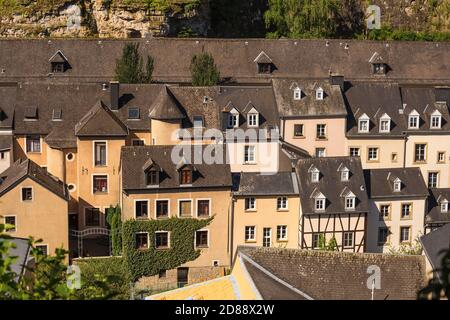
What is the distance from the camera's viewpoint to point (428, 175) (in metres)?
52.7

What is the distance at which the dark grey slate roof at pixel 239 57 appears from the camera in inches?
2318

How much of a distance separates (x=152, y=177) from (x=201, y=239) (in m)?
3.75

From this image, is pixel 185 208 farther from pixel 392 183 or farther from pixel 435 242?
pixel 435 242

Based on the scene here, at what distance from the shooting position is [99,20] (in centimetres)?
6750

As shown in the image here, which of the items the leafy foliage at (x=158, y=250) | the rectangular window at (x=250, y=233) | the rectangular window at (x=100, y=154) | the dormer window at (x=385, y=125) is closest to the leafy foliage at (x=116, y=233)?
the leafy foliage at (x=158, y=250)

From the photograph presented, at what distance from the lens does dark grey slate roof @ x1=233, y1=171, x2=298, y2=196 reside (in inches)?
1743

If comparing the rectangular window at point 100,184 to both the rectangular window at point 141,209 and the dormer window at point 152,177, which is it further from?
the dormer window at point 152,177

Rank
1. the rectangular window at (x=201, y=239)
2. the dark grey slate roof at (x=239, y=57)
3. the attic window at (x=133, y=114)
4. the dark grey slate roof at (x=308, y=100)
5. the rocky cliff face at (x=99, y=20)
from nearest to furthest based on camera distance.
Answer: the rectangular window at (x=201, y=239) < the attic window at (x=133, y=114) < the dark grey slate roof at (x=308, y=100) < the dark grey slate roof at (x=239, y=57) < the rocky cliff face at (x=99, y=20)

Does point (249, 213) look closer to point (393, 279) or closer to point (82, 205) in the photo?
point (82, 205)

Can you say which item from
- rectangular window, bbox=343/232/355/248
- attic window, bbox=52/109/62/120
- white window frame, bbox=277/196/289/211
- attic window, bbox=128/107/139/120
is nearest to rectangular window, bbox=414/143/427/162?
rectangular window, bbox=343/232/355/248

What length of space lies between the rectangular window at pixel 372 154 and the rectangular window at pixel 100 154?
596 inches

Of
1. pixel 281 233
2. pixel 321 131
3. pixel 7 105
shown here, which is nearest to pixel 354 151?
pixel 321 131

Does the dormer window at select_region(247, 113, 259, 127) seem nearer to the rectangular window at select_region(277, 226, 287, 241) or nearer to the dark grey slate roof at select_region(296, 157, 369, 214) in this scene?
the dark grey slate roof at select_region(296, 157, 369, 214)
